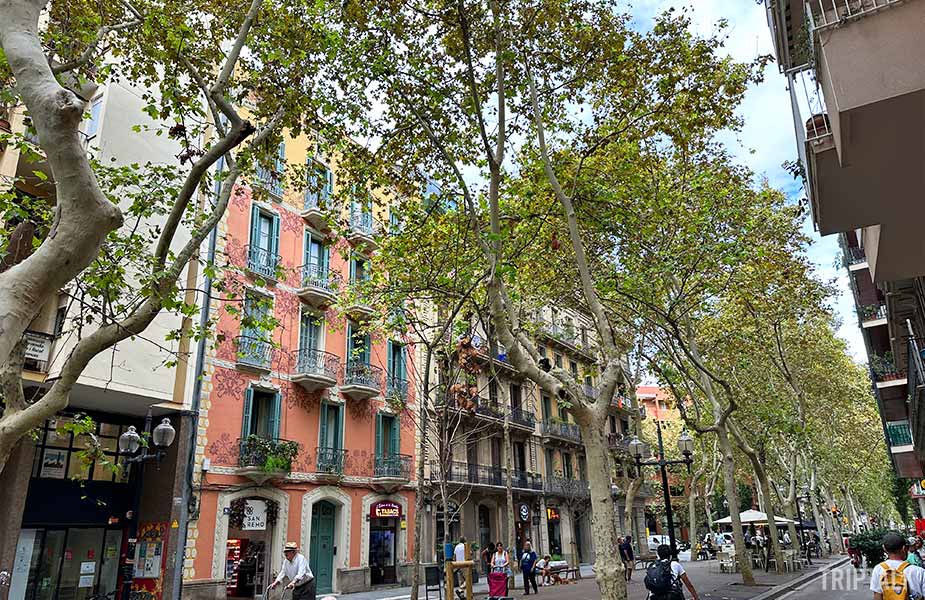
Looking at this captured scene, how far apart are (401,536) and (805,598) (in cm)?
1388

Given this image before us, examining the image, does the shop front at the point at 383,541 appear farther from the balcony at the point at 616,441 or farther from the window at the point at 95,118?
the balcony at the point at 616,441

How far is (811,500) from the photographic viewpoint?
3653 centimetres

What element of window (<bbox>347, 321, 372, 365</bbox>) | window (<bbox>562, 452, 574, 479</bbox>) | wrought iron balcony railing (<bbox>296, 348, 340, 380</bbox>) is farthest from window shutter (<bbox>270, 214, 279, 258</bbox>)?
window (<bbox>562, 452, 574, 479</bbox>)

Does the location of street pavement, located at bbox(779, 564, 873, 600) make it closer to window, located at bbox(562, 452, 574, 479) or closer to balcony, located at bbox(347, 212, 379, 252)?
window, located at bbox(562, 452, 574, 479)

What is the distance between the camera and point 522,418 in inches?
1256

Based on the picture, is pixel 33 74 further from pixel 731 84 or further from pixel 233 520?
pixel 233 520

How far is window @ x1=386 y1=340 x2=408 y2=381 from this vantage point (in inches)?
1005

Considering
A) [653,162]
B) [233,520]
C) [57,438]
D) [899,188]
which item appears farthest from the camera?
[233,520]

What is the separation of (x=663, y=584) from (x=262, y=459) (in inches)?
551

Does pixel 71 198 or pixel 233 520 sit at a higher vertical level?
pixel 71 198

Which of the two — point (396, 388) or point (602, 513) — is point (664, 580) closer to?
point (602, 513)

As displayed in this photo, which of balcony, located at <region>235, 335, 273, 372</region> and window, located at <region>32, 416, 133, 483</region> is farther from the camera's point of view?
balcony, located at <region>235, 335, 273, 372</region>

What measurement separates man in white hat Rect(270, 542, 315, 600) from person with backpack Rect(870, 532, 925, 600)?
7312 mm

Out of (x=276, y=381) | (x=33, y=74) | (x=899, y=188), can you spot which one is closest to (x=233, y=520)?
(x=276, y=381)
